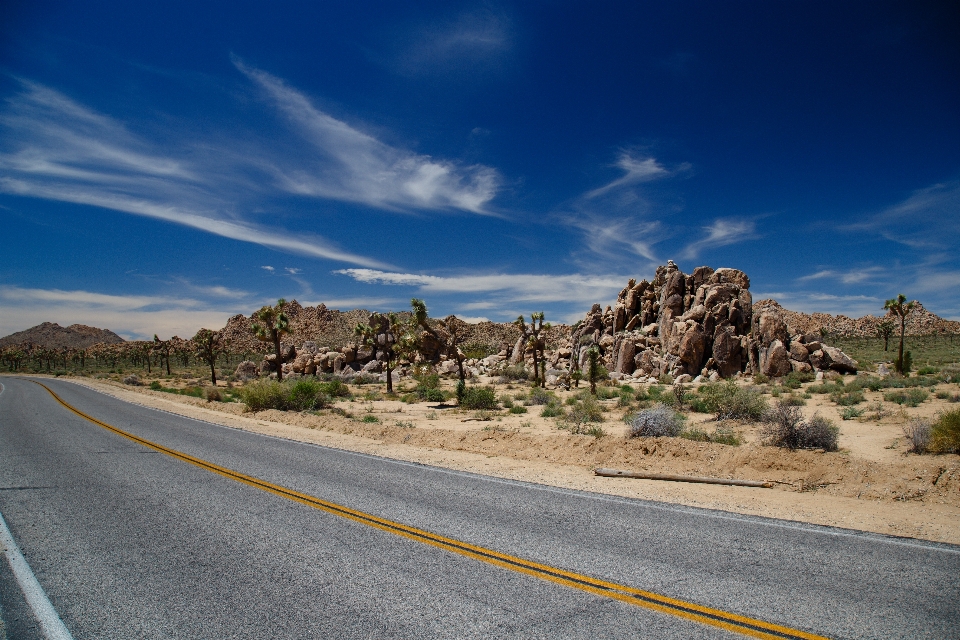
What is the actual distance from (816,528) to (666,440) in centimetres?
659

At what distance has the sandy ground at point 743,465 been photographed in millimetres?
7508

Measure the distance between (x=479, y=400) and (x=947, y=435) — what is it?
67.1 feet

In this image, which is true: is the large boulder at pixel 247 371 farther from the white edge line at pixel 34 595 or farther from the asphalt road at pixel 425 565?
the white edge line at pixel 34 595

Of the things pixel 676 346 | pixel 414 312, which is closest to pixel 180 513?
pixel 414 312

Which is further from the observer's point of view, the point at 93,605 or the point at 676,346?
the point at 676,346

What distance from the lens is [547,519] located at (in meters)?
6.95

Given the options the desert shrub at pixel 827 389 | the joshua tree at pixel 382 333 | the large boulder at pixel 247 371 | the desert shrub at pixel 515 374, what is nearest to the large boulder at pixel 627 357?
the desert shrub at pixel 515 374

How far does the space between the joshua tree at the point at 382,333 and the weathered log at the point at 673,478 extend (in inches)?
1534

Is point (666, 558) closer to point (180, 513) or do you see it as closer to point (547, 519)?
point (547, 519)

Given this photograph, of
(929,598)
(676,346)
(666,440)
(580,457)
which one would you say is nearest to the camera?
(929,598)

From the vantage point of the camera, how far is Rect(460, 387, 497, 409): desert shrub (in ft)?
92.6

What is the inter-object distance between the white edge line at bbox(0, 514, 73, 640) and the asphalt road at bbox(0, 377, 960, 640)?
82mm

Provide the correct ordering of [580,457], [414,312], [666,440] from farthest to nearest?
[414,312] < [666,440] < [580,457]

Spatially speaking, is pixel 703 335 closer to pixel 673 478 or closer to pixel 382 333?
pixel 673 478
